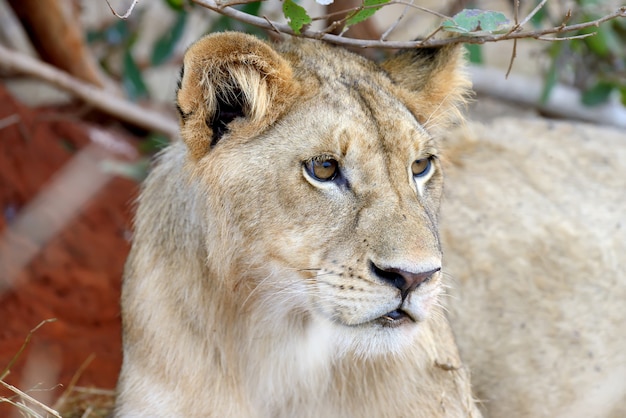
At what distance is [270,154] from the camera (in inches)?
122

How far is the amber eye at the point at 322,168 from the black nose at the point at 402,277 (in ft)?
1.17

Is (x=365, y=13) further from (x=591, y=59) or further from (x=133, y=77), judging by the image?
(x=591, y=59)

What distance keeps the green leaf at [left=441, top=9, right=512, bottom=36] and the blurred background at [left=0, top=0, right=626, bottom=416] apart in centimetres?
202

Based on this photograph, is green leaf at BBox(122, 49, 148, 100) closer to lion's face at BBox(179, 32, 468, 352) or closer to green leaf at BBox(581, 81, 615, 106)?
green leaf at BBox(581, 81, 615, 106)

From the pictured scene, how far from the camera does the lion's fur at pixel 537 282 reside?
4551 mm

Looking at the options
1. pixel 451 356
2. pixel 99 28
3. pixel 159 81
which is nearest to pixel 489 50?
pixel 159 81

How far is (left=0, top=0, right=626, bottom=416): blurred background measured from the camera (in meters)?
5.25

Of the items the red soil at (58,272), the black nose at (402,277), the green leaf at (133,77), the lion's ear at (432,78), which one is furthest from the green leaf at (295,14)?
the green leaf at (133,77)

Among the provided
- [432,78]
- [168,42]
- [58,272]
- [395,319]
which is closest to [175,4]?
[168,42]

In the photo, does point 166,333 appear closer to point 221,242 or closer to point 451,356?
point 221,242

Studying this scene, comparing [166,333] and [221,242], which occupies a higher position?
[221,242]

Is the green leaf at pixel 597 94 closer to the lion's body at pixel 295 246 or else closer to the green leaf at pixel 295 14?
the lion's body at pixel 295 246

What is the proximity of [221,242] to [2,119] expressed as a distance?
3.65 metres

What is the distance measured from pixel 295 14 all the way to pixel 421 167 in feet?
2.24
